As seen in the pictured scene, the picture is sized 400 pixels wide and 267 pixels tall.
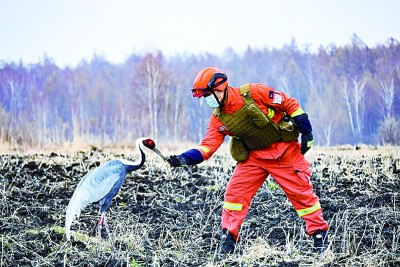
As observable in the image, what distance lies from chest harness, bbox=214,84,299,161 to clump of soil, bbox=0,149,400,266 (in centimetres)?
92

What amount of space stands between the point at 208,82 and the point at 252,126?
587 mm

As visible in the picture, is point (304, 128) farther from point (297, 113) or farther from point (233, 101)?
point (233, 101)

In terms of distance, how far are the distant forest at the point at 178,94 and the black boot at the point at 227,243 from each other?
9659 mm

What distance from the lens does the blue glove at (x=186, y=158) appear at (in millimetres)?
5062

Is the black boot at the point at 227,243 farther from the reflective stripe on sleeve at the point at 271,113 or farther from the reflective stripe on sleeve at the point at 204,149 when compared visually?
the reflective stripe on sleeve at the point at 271,113

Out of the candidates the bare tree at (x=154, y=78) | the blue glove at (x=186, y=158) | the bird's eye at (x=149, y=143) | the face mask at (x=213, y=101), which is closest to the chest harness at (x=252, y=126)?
the face mask at (x=213, y=101)

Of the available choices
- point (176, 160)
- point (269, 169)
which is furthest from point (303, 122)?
point (176, 160)

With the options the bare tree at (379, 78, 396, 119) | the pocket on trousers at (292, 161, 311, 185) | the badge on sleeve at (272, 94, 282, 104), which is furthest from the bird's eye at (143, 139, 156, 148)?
the bare tree at (379, 78, 396, 119)

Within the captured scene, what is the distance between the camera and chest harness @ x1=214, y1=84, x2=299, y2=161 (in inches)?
199

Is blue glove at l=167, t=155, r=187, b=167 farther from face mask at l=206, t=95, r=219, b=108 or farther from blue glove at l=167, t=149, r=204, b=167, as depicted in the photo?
face mask at l=206, t=95, r=219, b=108

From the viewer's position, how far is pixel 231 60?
153 feet

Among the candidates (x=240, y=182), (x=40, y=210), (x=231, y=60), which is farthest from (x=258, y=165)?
(x=231, y=60)

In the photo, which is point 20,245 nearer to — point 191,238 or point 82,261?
point 82,261

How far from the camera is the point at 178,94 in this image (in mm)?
37281
